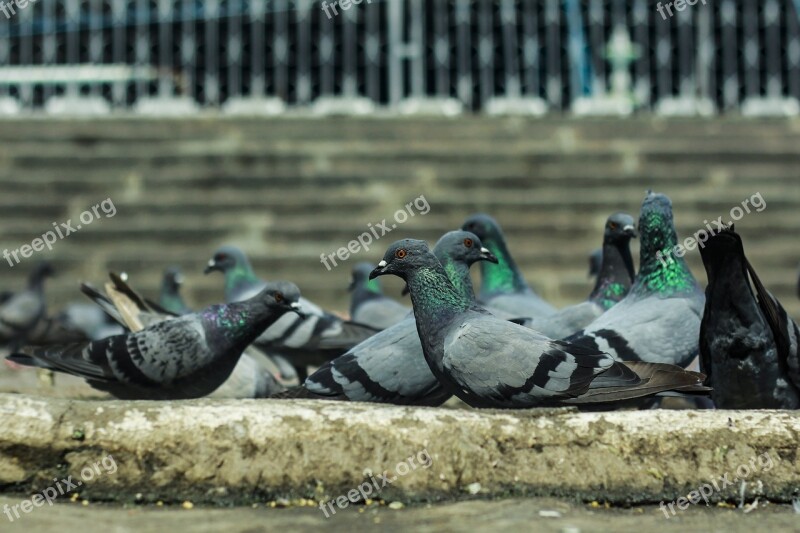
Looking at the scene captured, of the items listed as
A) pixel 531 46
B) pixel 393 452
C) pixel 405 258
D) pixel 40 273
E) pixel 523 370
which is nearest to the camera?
pixel 393 452

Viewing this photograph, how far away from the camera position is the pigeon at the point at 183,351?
448cm

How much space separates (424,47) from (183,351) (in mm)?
9537

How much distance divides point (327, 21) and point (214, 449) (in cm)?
1057

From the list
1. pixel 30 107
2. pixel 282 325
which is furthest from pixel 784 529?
pixel 30 107

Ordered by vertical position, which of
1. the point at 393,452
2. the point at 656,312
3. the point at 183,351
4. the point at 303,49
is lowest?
the point at 393,452

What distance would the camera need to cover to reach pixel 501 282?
5.95 m

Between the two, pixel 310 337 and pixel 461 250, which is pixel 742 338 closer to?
pixel 461 250

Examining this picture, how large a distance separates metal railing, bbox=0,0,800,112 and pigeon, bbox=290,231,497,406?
896cm

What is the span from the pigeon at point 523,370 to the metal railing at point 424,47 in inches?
371

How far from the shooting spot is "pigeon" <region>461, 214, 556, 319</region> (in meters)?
5.64

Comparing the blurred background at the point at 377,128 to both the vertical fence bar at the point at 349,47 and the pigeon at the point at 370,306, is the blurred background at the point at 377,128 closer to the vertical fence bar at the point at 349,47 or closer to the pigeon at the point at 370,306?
the vertical fence bar at the point at 349,47

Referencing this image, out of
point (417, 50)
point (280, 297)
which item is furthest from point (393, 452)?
point (417, 50)

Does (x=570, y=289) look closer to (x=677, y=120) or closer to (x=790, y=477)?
(x=677, y=120)

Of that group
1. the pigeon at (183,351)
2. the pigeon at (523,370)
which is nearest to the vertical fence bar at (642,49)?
the pigeon at (183,351)
